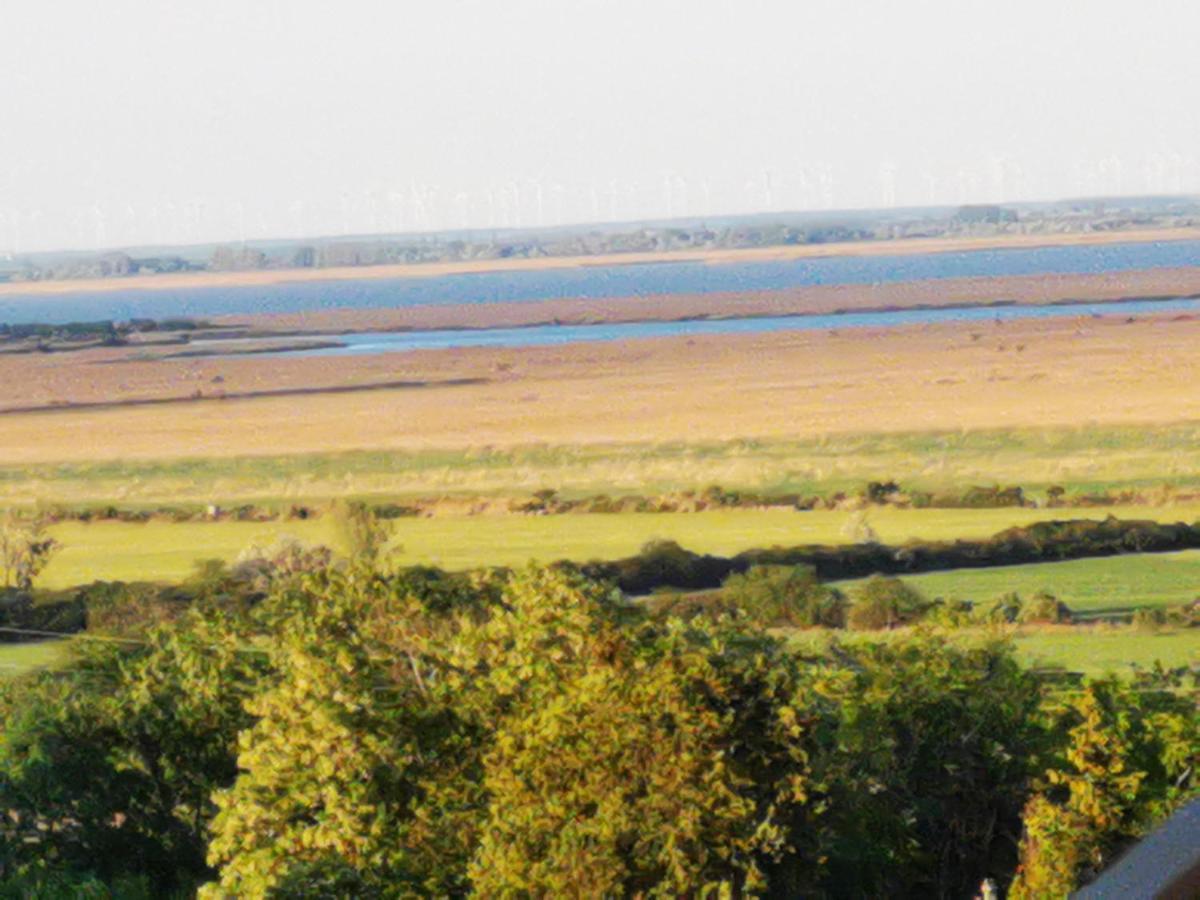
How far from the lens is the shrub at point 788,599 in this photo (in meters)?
32.4

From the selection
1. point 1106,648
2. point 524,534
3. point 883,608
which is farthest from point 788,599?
point 524,534

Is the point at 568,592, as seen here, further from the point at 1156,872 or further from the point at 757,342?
the point at 757,342

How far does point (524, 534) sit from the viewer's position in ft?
162

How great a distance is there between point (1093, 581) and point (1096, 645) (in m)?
7.51

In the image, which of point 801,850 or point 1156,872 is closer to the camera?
point 1156,872

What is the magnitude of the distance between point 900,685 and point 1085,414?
5642 cm

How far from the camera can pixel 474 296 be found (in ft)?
642

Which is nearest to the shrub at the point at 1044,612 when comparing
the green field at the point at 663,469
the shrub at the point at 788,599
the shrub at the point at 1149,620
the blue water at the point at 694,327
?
the shrub at the point at 1149,620

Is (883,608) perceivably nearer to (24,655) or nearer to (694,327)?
(24,655)

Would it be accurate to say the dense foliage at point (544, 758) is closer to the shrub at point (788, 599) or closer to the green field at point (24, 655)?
the green field at point (24, 655)

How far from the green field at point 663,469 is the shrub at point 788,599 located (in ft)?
67.8

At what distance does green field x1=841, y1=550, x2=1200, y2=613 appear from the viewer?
120ft

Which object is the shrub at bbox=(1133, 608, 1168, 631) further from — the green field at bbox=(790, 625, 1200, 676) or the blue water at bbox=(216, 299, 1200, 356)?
the blue water at bbox=(216, 299, 1200, 356)

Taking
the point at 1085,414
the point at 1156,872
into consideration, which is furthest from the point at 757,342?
the point at 1156,872
